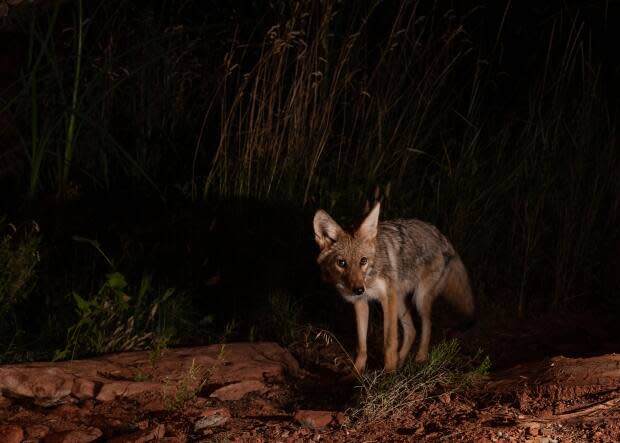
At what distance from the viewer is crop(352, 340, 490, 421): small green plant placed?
3584mm

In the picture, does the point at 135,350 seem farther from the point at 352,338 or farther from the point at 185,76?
the point at 185,76

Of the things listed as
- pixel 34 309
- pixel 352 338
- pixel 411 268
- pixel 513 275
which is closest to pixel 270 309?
pixel 352 338

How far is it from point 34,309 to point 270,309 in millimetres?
1543

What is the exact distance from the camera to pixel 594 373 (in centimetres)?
361

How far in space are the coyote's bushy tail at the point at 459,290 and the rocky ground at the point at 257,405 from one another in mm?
1302

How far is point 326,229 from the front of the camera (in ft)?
15.9

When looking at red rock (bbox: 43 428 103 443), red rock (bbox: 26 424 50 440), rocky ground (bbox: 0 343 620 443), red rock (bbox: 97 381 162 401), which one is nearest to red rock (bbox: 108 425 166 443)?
rocky ground (bbox: 0 343 620 443)

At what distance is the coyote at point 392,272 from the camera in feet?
15.6

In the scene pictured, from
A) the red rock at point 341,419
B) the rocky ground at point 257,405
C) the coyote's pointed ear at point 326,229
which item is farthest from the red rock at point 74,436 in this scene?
the coyote's pointed ear at point 326,229

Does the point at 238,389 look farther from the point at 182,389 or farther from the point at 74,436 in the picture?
the point at 74,436

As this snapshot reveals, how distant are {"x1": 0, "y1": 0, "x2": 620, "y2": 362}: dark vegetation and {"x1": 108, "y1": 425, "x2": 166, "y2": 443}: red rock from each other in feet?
4.89

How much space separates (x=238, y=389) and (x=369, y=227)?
1.23 meters

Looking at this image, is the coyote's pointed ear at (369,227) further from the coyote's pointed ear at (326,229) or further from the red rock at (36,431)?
the red rock at (36,431)

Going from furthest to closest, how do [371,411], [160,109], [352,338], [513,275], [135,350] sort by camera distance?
[160,109] → [513,275] → [352,338] → [135,350] → [371,411]
